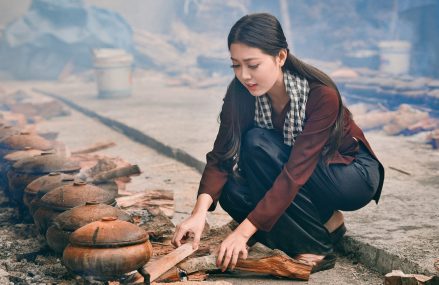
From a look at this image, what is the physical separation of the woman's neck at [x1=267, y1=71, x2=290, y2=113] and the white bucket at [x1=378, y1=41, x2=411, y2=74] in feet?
40.7

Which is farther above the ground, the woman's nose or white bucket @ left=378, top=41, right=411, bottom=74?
the woman's nose

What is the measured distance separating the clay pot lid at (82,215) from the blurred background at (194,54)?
13.0 m

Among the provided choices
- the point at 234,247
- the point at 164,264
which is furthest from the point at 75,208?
the point at 234,247

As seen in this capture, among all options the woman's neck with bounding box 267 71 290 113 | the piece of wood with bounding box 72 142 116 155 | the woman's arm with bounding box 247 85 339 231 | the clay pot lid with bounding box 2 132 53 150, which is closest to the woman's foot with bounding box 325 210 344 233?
the woman's arm with bounding box 247 85 339 231

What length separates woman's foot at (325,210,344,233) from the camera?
349 centimetres

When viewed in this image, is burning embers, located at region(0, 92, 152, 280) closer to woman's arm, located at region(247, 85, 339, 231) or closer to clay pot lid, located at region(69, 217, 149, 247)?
clay pot lid, located at region(69, 217, 149, 247)

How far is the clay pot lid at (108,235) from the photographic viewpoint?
280cm

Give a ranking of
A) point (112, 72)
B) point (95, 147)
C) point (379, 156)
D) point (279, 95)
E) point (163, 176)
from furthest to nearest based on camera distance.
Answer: point (112, 72), point (95, 147), point (379, 156), point (163, 176), point (279, 95)

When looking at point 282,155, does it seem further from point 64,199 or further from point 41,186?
point 41,186

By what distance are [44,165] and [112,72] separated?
9.27 m

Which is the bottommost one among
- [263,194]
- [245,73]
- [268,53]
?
[263,194]

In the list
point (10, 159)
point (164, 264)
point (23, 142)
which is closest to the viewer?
point (164, 264)

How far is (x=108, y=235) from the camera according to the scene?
2.81 metres

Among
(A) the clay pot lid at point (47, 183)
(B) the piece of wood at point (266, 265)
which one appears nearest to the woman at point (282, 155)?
(B) the piece of wood at point (266, 265)
